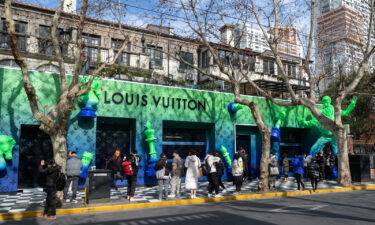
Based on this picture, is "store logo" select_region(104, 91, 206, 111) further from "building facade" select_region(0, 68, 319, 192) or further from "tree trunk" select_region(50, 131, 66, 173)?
"tree trunk" select_region(50, 131, 66, 173)

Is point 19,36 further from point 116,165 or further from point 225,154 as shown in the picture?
point 225,154

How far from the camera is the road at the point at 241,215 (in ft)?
25.1

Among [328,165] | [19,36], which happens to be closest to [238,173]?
[328,165]

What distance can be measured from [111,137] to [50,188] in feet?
23.7

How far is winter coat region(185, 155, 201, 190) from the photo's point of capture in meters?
11.7

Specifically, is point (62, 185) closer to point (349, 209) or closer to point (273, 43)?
point (349, 209)

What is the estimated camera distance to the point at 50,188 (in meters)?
8.56

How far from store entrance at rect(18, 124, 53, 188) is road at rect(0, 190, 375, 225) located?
635 centimetres

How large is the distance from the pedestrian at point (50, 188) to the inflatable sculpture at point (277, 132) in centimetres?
1331

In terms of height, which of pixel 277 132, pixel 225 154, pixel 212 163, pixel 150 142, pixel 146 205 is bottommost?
pixel 146 205

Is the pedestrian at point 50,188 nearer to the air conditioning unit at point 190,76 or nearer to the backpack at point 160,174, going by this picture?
the backpack at point 160,174

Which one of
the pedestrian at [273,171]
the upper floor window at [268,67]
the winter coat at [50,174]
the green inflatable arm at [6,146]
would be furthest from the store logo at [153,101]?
the upper floor window at [268,67]

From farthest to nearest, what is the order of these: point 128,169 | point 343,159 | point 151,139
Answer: point 343,159
point 151,139
point 128,169

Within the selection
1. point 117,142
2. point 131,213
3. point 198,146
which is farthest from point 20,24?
point 131,213
